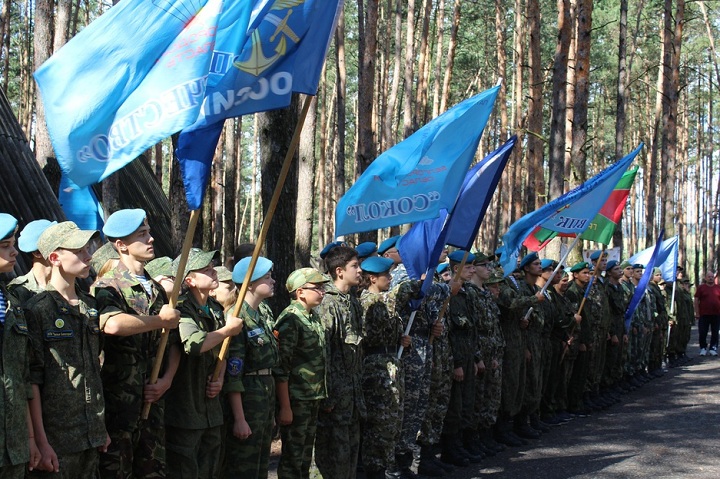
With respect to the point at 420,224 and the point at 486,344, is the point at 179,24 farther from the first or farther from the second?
the point at 486,344

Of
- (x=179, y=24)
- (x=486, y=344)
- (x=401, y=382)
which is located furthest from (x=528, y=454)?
(x=179, y=24)

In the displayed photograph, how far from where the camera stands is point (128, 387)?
5.18 metres

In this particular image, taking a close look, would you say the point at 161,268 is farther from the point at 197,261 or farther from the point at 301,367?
the point at 301,367

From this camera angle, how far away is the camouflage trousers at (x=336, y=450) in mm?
7008

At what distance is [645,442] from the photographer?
10.2m

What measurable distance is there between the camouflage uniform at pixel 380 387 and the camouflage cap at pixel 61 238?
321 cm

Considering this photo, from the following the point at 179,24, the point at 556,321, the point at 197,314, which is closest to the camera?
the point at 179,24

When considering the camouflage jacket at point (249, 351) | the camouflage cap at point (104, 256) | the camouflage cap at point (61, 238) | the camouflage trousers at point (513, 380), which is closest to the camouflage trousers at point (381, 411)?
the camouflage jacket at point (249, 351)

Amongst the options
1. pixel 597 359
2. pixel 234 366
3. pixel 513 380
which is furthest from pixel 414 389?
pixel 597 359

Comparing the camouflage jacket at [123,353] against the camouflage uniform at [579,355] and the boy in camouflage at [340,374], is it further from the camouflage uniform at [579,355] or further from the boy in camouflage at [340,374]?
the camouflage uniform at [579,355]

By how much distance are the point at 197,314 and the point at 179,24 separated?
175 cm

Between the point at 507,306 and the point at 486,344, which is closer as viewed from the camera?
the point at 486,344

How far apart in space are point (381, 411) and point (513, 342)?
369 cm

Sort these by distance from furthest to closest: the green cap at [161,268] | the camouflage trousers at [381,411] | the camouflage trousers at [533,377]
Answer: the camouflage trousers at [533,377], the camouflage trousers at [381,411], the green cap at [161,268]
